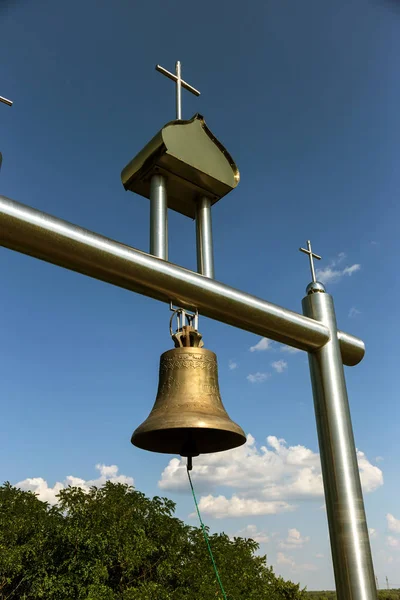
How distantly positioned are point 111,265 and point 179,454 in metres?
1.26

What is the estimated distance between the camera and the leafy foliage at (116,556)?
769 inches

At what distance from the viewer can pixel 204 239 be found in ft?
10.8

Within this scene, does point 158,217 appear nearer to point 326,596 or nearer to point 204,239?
point 204,239

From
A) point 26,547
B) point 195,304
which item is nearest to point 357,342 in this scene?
point 195,304

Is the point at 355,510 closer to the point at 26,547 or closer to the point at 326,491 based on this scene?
the point at 326,491

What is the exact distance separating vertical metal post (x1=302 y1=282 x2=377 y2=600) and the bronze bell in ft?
1.86

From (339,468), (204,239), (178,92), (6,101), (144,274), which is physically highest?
(178,92)

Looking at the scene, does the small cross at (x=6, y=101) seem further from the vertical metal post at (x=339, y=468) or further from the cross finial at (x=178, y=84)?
the vertical metal post at (x=339, y=468)

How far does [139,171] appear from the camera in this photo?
3264 mm

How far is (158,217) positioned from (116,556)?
21.2 m

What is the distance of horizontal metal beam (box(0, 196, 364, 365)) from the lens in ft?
7.93

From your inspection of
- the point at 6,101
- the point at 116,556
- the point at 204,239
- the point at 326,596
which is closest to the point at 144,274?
the point at 204,239

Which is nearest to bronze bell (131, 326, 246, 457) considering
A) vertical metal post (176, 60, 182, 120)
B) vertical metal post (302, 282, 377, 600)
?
vertical metal post (302, 282, 377, 600)

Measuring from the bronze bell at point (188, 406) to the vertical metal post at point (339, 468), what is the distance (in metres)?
0.57
